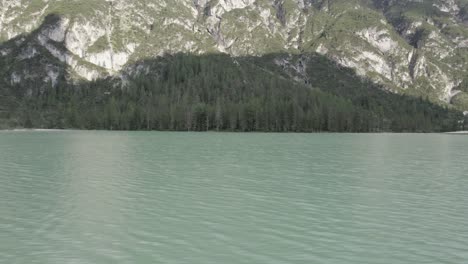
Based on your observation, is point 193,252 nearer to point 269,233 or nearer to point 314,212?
point 269,233

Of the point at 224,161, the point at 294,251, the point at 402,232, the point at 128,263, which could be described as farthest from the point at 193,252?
the point at 224,161

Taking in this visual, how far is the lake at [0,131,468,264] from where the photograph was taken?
19.8m

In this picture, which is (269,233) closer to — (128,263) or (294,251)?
(294,251)

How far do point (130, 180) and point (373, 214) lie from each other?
76.6ft

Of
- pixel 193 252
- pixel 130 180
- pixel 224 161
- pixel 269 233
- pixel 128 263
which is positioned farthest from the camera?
pixel 224 161

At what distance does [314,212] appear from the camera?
28.1m

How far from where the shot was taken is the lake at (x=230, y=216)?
778 inches

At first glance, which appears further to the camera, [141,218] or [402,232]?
[141,218]

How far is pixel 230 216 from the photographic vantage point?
87.7 feet

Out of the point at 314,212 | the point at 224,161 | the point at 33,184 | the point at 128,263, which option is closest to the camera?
the point at 128,263

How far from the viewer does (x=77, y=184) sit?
38625 mm

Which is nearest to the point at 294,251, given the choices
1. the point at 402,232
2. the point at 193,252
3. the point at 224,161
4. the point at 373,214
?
the point at 193,252

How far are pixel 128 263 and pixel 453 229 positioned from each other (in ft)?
59.0

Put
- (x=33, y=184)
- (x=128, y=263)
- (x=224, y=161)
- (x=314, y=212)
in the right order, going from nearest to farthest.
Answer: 1. (x=128, y=263)
2. (x=314, y=212)
3. (x=33, y=184)
4. (x=224, y=161)
